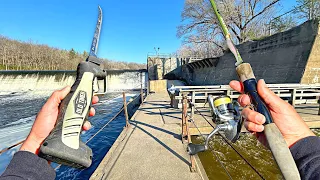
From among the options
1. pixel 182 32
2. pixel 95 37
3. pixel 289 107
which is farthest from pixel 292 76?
pixel 182 32

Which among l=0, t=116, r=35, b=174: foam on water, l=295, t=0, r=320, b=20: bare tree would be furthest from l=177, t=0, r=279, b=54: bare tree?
l=0, t=116, r=35, b=174: foam on water

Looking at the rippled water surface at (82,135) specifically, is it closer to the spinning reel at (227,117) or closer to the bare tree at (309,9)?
the spinning reel at (227,117)

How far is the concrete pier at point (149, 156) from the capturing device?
123 inches

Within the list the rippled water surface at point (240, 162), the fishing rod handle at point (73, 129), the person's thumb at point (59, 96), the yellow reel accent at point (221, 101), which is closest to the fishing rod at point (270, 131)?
the yellow reel accent at point (221, 101)

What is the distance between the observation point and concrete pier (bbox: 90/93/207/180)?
10.3ft

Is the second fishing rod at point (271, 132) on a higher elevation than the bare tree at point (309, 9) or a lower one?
lower

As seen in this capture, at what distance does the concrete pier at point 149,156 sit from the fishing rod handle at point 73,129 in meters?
2.41

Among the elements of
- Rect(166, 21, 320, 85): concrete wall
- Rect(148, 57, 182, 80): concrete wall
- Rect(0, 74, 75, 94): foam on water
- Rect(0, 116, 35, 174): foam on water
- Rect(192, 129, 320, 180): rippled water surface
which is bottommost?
Rect(0, 116, 35, 174): foam on water

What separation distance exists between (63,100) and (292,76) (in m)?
10.3

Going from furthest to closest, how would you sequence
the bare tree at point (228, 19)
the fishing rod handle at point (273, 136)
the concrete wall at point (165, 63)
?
the concrete wall at point (165, 63) < the bare tree at point (228, 19) < the fishing rod handle at point (273, 136)

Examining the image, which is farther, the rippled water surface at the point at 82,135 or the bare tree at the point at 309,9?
the bare tree at the point at 309,9

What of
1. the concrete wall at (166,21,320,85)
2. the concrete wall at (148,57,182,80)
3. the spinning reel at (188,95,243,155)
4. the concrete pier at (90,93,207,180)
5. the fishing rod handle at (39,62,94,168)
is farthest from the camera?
the concrete wall at (148,57,182,80)

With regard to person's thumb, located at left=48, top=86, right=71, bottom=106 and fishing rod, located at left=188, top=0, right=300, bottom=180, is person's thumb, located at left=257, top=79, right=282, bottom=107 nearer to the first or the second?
fishing rod, located at left=188, top=0, right=300, bottom=180

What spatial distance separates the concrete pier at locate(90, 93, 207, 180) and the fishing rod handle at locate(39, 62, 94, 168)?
241 cm
